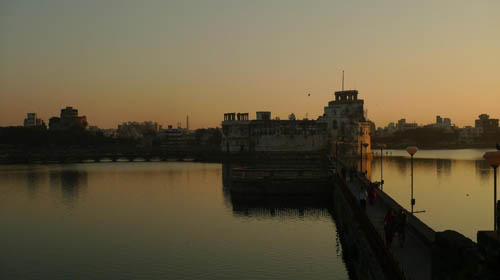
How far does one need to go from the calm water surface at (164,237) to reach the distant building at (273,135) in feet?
248

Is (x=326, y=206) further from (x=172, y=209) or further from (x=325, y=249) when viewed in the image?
(x=325, y=249)

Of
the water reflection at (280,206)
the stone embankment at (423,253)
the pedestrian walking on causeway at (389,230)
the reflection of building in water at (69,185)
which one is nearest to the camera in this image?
the stone embankment at (423,253)

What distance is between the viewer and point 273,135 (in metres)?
134

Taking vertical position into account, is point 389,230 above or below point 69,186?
above

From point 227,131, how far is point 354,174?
3433 inches

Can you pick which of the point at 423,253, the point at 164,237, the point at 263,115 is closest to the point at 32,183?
the point at 164,237

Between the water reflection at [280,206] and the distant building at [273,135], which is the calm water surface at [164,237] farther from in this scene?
the distant building at [273,135]

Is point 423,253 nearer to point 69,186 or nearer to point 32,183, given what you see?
point 69,186

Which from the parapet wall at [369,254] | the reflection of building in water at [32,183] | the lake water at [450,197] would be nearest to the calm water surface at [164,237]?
the lake water at [450,197]

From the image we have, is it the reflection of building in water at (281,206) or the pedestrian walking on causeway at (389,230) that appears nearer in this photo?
the pedestrian walking on causeway at (389,230)

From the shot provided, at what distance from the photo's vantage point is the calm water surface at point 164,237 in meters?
26.4

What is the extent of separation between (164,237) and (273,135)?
330ft

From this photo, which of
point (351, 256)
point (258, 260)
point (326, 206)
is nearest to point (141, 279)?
point (258, 260)

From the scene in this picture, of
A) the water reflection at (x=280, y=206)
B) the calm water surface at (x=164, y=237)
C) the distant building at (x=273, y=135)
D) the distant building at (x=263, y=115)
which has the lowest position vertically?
the calm water surface at (x=164, y=237)
